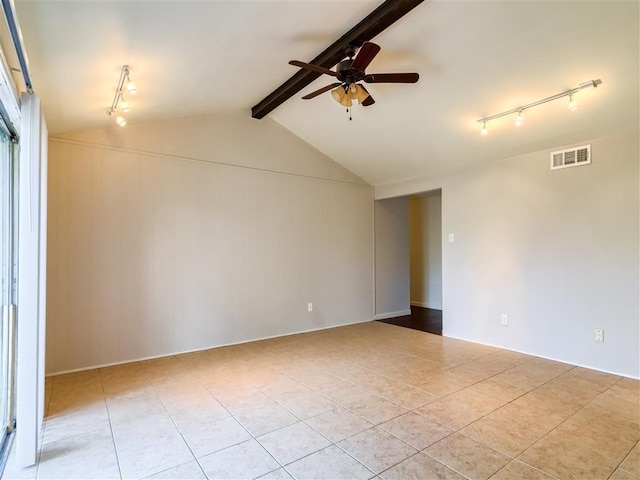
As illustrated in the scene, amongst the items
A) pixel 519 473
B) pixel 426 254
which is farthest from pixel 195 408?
pixel 426 254

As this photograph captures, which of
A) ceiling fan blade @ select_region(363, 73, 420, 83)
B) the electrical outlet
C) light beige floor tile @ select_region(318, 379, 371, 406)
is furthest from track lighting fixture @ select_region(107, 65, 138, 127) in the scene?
the electrical outlet

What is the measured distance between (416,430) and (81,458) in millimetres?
2065

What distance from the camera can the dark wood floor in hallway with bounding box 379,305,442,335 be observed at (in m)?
5.16

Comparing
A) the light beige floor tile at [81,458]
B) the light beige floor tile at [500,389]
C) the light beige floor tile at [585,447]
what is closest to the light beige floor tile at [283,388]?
the light beige floor tile at [81,458]

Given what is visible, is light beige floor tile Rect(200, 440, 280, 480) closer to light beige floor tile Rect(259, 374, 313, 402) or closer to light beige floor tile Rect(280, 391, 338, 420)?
light beige floor tile Rect(280, 391, 338, 420)

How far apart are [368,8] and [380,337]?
12.4 ft

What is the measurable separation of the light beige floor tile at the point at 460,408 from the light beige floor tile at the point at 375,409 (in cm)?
18

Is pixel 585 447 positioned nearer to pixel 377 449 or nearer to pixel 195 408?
pixel 377 449

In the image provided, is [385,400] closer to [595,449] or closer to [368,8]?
[595,449]

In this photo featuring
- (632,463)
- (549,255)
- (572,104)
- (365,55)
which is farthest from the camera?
(549,255)

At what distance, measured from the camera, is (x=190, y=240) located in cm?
394

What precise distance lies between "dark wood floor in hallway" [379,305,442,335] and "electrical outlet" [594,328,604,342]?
1846mm

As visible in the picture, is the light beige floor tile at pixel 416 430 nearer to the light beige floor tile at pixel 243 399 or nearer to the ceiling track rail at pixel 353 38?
the light beige floor tile at pixel 243 399

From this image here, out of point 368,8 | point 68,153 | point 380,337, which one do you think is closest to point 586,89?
point 368,8
